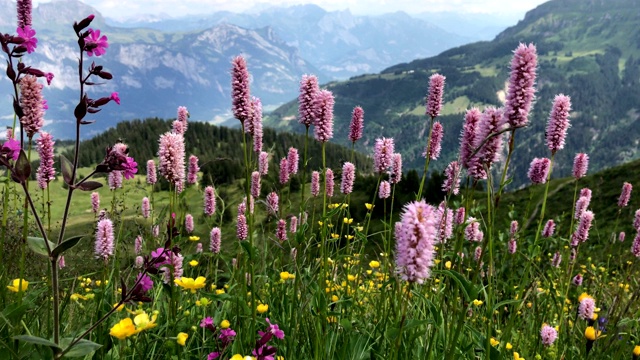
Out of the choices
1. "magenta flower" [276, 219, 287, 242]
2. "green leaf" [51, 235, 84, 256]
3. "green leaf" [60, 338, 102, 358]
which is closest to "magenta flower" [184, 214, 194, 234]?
"magenta flower" [276, 219, 287, 242]

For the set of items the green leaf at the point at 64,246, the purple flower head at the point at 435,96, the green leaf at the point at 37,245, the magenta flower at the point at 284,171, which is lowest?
the magenta flower at the point at 284,171

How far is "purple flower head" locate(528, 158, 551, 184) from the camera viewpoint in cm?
674

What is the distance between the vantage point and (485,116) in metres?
3.79

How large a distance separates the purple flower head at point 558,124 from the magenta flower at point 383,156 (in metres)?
1.96

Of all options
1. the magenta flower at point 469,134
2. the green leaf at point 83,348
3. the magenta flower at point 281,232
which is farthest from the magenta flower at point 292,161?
the green leaf at point 83,348

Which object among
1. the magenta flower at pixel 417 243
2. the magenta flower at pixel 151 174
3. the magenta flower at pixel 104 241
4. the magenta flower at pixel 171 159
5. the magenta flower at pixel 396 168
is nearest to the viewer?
the magenta flower at pixel 417 243

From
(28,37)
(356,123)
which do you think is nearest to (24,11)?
(28,37)

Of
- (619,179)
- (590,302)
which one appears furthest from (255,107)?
(619,179)

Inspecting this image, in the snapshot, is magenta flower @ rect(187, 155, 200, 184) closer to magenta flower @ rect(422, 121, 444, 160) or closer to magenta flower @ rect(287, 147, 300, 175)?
magenta flower @ rect(287, 147, 300, 175)

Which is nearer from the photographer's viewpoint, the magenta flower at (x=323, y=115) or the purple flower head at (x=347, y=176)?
the magenta flower at (x=323, y=115)

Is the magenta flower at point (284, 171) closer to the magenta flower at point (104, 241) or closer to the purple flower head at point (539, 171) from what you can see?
the magenta flower at point (104, 241)

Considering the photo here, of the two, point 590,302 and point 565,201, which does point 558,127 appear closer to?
point 590,302

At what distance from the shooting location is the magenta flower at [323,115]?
5070 millimetres

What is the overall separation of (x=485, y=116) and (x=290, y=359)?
114 inches
